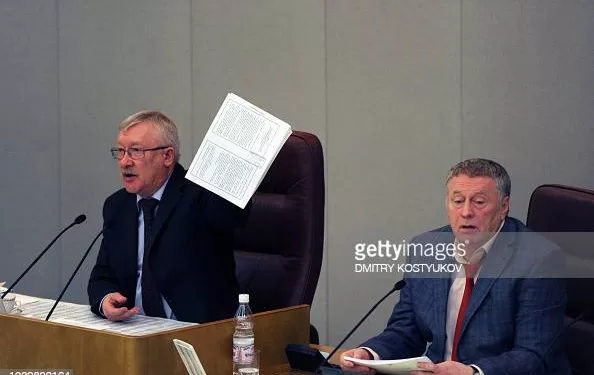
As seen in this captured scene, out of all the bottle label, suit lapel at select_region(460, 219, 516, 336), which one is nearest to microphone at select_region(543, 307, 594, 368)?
suit lapel at select_region(460, 219, 516, 336)

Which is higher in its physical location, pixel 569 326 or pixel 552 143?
pixel 552 143

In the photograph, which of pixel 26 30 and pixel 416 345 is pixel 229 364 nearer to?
pixel 416 345

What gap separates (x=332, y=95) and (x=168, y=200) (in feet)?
5.14

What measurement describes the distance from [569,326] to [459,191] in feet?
1.41

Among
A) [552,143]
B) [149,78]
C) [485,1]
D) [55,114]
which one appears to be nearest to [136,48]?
[149,78]

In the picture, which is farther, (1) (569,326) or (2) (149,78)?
(2) (149,78)

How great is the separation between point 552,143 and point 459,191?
5.04 ft

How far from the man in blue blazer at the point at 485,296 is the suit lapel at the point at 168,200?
30.5 inches

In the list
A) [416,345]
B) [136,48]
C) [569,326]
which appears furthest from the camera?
[136,48]

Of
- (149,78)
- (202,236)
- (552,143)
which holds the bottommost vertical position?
(202,236)

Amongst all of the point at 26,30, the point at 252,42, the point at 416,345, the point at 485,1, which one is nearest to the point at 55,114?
the point at 26,30

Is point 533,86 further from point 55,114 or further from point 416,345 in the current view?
point 55,114

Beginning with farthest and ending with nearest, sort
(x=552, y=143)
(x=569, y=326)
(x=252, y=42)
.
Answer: (x=252, y=42)
(x=552, y=143)
(x=569, y=326)

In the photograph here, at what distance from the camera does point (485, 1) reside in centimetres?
397
